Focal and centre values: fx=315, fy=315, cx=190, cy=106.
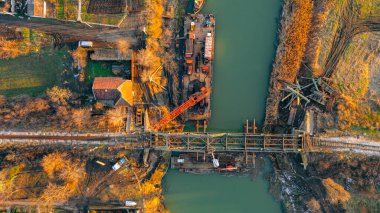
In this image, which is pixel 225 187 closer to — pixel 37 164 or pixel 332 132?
Result: pixel 332 132

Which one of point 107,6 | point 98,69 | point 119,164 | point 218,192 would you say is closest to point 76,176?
point 119,164

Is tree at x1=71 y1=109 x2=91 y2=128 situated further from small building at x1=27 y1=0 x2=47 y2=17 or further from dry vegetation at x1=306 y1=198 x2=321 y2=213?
dry vegetation at x1=306 y1=198 x2=321 y2=213

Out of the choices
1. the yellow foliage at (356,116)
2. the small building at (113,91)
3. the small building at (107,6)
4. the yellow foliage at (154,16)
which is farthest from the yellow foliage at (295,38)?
the small building at (107,6)

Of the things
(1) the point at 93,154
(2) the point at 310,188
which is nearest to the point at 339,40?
(2) the point at 310,188

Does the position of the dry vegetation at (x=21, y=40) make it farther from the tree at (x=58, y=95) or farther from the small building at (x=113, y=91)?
the small building at (x=113, y=91)

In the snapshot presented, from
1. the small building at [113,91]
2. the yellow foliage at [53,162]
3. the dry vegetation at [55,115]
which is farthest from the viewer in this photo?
the dry vegetation at [55,115]
